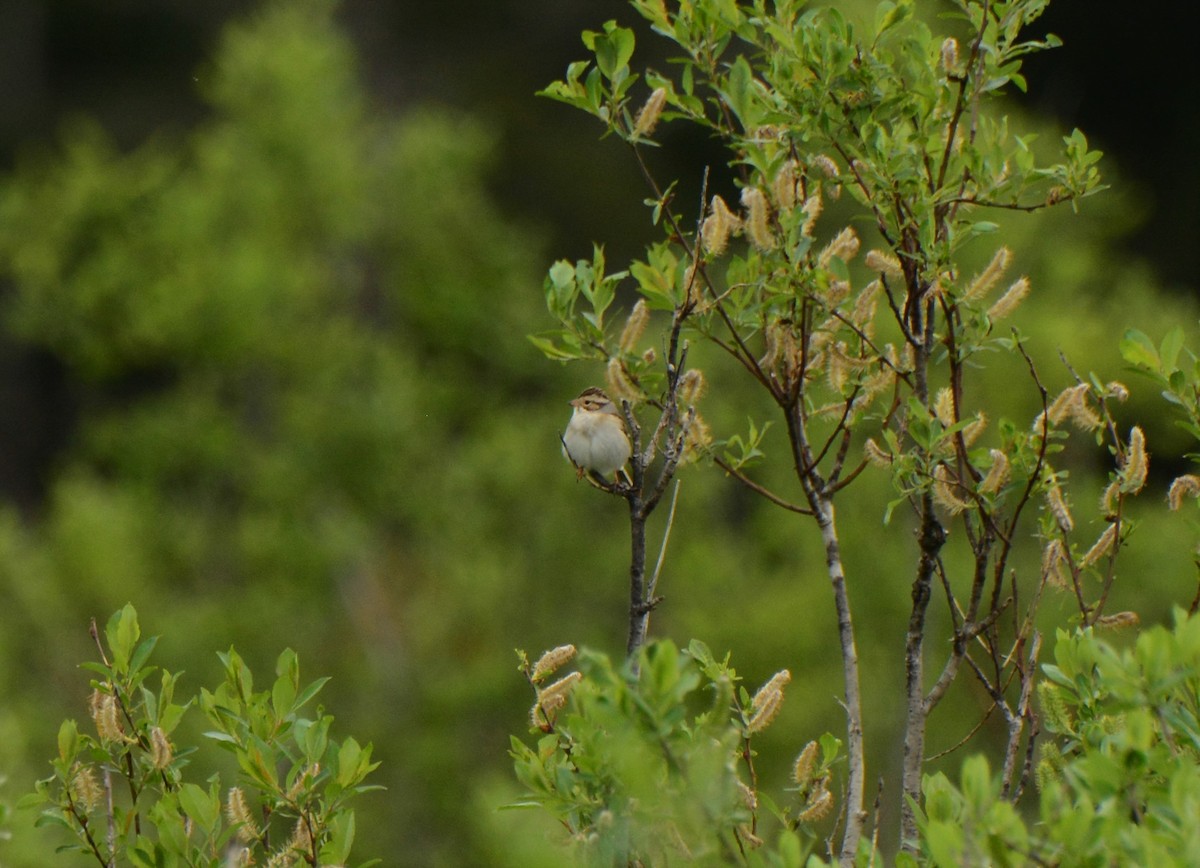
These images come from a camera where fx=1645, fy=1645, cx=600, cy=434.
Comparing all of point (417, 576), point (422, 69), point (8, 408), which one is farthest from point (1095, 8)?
point (8, 408)

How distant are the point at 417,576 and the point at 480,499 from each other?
3.15 metres

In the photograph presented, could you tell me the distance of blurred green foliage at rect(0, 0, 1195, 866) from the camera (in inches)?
747

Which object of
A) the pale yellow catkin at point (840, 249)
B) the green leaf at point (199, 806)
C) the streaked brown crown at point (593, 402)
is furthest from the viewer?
the streaked brown crown at point (593, 402)

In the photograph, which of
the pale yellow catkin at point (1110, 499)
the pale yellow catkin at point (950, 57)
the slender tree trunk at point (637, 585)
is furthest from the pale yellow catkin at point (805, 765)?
the pale yellow catkin at point (950, 57)

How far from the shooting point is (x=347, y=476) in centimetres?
2120

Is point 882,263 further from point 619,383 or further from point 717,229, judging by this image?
point 619,383

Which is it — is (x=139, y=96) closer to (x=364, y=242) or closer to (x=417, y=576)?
(x=364, y=242)

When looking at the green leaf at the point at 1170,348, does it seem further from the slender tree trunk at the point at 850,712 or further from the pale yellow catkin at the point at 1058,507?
the slender tree trunk at the point at 850,712

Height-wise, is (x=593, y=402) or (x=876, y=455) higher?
(x=593, y=402)

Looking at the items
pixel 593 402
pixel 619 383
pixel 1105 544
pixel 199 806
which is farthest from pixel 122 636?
pixel 593 402

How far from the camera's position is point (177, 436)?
21312 mm

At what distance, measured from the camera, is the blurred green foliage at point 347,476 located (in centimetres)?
1897

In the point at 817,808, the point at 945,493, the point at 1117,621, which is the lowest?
the point at 817,808

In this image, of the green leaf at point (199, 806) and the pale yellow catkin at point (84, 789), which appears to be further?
the pale yellow catkin at point (84, 789)
